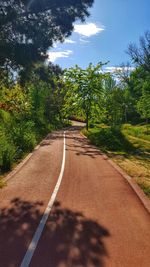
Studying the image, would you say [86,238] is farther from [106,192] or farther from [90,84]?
[90,84]

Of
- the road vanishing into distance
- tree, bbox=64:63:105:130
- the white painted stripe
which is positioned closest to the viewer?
the white painted stripe

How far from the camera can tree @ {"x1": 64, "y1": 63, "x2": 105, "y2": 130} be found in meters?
40.8

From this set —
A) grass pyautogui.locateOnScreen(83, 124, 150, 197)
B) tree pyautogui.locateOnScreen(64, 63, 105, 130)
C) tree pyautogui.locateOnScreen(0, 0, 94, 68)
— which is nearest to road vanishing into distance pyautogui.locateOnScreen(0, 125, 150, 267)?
grass pyautogui.locateOnScreen(83, 124, 150, 197)

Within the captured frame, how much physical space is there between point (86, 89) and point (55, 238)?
1341 inches

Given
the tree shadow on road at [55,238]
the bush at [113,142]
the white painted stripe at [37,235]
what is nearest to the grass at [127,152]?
the bush at [113,142]

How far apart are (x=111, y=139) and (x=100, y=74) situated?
553 inches

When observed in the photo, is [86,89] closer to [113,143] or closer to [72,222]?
[113,143]

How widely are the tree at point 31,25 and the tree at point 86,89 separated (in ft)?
75.5

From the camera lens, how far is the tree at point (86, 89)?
40.8 metres

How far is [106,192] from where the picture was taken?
38.7 ft

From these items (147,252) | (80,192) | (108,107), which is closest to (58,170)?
(80,192)

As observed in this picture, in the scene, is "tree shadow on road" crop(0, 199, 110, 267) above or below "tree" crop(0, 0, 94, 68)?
below

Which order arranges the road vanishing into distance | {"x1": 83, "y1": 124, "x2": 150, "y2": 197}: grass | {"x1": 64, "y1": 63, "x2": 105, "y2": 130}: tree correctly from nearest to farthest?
1. the road vanishing into distance
2. {"x1": 83, "y1": 124, "x2": 150, "y2": 197}: grass
3. {"x1": 64, "y1": 63, "x2": 105, "y2": 130}: tree

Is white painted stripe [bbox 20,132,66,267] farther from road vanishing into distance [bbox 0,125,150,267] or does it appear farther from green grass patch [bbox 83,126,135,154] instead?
green grass patch [bbox 83,126,135,154]
